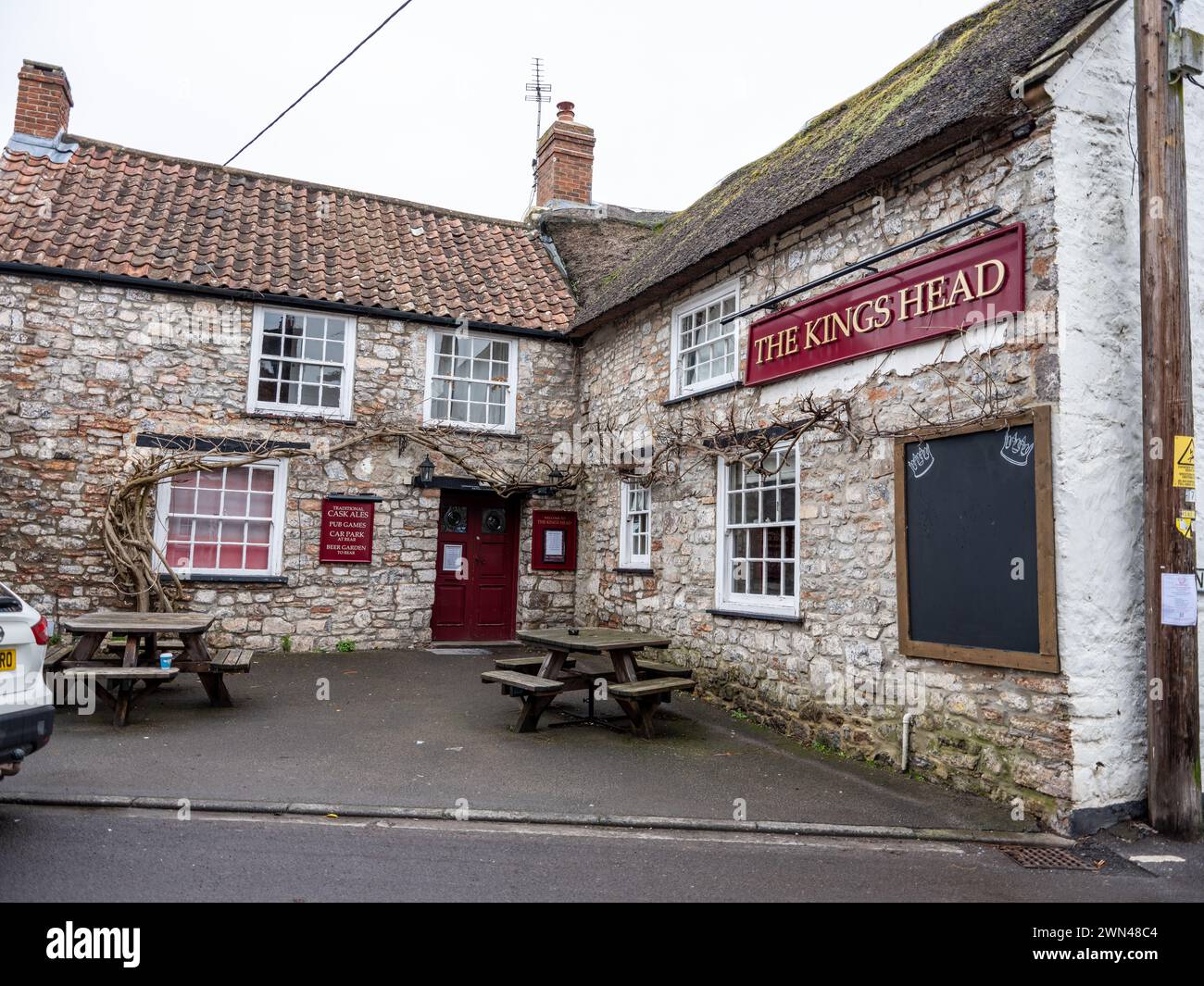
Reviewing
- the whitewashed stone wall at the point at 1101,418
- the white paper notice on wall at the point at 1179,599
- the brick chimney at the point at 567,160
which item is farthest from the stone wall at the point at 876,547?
the brick chimney at the point at 567,160

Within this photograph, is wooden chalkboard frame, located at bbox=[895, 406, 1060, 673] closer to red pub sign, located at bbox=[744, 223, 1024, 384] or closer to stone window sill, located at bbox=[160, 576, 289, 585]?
red pub sign, located at bbox=[744, 223, 1024, 384]

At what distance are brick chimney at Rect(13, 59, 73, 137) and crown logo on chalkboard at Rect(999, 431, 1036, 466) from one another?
44.3 feet

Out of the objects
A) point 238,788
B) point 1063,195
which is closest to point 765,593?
point 1063,195

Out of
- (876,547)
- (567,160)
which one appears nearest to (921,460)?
(876,547)

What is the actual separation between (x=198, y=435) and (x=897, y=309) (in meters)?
8.72

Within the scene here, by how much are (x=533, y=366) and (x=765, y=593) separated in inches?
233

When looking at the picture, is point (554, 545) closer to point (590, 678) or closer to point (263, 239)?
point (590, 678)

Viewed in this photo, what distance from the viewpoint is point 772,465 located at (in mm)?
8594

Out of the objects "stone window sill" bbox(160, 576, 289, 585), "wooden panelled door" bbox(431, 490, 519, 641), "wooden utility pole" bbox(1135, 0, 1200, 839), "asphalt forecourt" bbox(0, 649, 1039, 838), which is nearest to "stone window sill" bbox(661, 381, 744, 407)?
"asphalt forecourt" bbox(0, 649, 1039, 838)

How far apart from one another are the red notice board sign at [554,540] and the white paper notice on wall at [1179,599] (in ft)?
28.2

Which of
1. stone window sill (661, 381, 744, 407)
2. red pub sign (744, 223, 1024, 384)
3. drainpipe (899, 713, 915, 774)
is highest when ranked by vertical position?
red pub sign (744, 223, 1024, 384)

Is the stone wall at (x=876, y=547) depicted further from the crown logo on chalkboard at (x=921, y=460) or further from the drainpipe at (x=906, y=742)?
the crown logo on chalkboard at (x=921, y=460)

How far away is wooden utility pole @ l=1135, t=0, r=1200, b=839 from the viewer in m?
5.33

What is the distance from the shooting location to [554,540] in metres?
12.9
